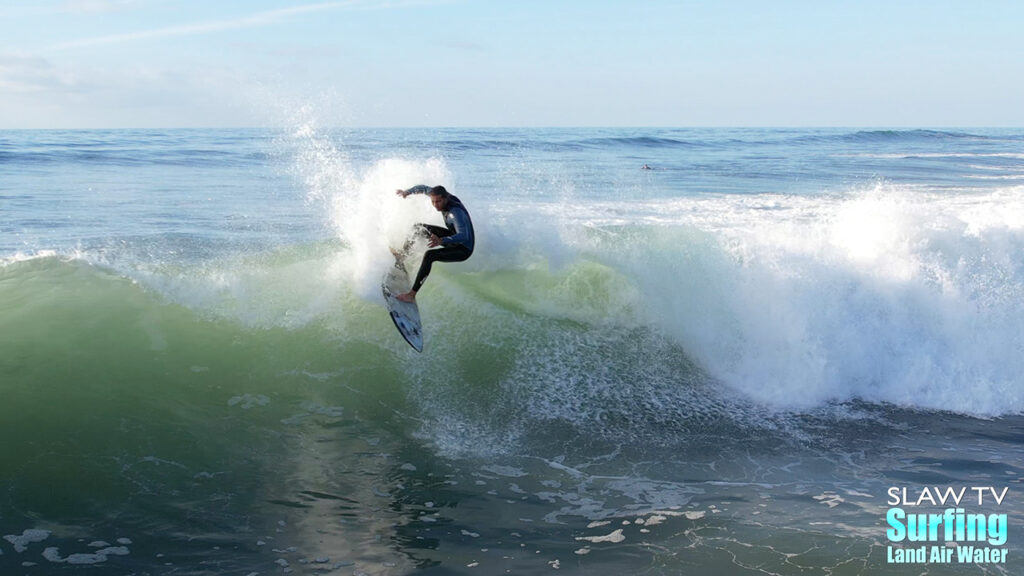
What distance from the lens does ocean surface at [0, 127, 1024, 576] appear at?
589 cm

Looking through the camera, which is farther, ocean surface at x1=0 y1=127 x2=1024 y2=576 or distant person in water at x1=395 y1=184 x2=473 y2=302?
distant person in water at x1=395 y1=184 x2=473 y2=302

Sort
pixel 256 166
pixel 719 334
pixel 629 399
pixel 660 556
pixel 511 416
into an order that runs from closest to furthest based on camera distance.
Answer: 1. pixel 660 556
2. pixel 511 416
3. pixel 629 399
4. pixel 719 334
5. pixel 256 166

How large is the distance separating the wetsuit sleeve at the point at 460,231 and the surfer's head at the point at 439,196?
0.52ft

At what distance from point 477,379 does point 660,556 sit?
367 centimetres

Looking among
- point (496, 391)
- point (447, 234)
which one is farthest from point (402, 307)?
point (496, 391)

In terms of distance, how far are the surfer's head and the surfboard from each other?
3.03 feet

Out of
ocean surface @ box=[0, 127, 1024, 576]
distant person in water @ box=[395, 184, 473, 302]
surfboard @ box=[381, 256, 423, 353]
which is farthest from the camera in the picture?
distant person in water @ box=[395, 184, 473, 302]

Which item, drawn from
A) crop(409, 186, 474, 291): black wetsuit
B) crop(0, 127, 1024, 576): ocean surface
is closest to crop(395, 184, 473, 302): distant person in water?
crop(409, 186, 474, 291): black wetsuit

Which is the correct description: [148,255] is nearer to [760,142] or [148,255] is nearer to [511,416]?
[511,416]

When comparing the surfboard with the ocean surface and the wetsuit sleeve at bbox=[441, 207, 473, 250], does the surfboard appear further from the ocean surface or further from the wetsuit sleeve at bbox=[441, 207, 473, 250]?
the wetsuit sleeve at bbox=[441, 207, 473, 250]

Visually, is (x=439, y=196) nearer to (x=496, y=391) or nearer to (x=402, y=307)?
(x=402, y=307)

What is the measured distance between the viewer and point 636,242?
11672 mm

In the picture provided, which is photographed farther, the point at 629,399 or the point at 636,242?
the point at 636,242

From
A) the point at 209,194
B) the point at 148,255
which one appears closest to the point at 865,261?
the point at 148,255
